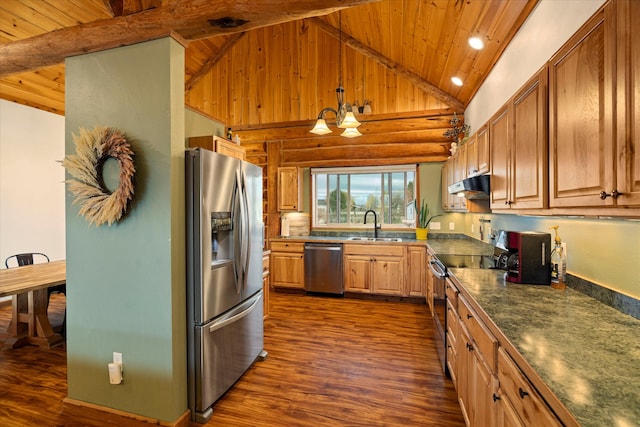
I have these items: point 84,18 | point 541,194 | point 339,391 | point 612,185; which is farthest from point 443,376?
point 84,18

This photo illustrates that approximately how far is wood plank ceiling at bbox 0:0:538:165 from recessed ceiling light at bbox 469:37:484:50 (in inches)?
2.3

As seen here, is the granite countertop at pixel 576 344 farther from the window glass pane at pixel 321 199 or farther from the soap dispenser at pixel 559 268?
the window glass pane at pixel 321 199

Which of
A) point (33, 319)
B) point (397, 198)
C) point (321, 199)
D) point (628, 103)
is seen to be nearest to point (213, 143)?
point (321, 199)

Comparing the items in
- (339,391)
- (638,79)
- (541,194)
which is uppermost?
(638,79)

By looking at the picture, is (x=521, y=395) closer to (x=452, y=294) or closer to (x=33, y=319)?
(x=452, y=294)

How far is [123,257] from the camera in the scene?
1979 mm

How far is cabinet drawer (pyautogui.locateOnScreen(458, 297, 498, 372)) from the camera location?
1.34m

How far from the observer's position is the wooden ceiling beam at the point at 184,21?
1.81m

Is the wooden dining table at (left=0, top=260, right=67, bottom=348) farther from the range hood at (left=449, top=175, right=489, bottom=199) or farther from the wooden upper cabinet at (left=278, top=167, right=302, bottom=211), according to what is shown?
the range hood at (left=449, top=175, right=489, bottom=199)

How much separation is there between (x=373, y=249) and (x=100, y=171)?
3.57 m

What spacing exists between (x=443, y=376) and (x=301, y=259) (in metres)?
2.86

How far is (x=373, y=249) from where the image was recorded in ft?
15.1

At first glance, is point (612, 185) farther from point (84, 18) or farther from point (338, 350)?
point (84, 18)

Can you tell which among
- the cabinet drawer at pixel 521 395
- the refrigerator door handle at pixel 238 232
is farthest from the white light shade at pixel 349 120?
the cabinet drawer at pixel 521 395
